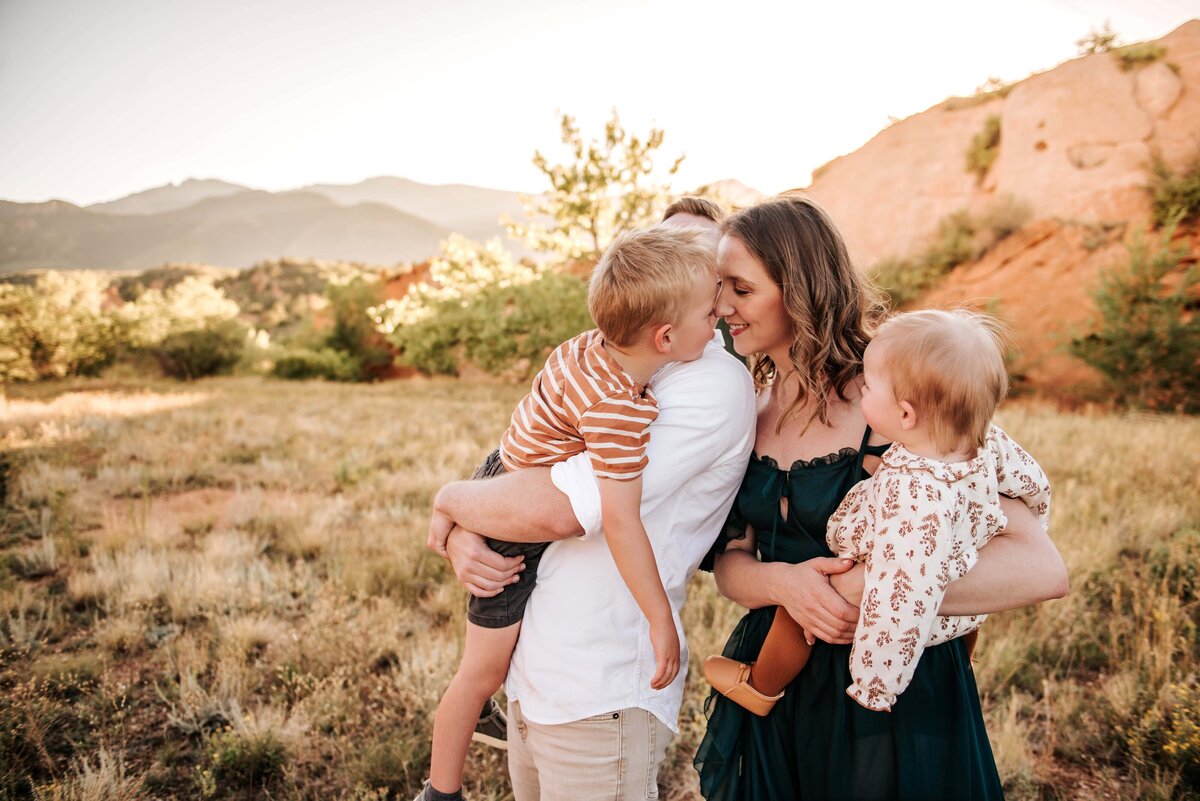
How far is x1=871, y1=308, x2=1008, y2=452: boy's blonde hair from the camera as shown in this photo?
1.46m

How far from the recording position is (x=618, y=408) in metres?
1.56

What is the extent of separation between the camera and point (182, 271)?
55.2 m

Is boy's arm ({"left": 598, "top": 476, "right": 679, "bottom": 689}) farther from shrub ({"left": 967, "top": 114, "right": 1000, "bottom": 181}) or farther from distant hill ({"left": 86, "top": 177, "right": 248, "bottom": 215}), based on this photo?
distant hill ({"left": 86, "top": 177, "right": 248, "bottom": 215})

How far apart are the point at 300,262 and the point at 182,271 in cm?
996

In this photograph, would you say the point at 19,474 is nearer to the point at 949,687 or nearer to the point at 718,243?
the point at 718,243

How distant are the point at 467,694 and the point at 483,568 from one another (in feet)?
1.78

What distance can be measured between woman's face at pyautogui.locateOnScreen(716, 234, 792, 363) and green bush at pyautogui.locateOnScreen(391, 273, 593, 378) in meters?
16.0

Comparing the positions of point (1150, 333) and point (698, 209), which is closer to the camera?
point (698, 209)

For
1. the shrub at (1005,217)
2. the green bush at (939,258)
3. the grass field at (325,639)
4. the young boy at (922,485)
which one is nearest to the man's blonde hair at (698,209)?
the young boy at (922,485)

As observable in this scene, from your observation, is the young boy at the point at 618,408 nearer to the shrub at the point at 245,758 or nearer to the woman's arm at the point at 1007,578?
the woman's arm at the point at 1007,578

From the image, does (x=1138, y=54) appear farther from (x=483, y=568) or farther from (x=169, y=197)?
(x=169, y=197)

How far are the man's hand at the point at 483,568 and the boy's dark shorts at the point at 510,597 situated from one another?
→ 0.02 meters

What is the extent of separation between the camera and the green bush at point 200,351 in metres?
24.8

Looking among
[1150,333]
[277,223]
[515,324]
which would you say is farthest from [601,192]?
[277,223]
